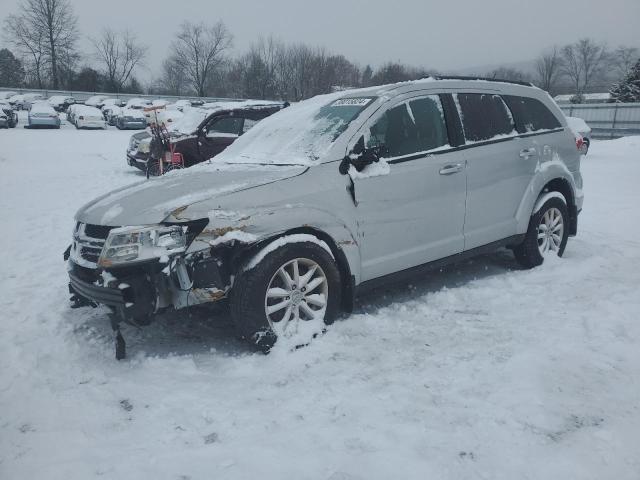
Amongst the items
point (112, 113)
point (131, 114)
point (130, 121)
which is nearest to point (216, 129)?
point (130, 121)

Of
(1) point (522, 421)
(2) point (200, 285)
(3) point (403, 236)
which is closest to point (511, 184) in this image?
(3) point (403, 236)

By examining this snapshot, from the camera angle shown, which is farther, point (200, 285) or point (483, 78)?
point (483, 78)

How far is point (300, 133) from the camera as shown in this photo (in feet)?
13.4

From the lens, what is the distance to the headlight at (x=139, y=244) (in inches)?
119

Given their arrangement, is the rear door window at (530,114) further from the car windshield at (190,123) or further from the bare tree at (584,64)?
the bare tree at (584,64)

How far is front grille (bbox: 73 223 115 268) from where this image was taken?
3.22 m

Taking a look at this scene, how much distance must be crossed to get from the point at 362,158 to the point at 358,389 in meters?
1.66

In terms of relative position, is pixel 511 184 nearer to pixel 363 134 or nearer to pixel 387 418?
pixel 363 134

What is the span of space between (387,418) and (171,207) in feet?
6.06

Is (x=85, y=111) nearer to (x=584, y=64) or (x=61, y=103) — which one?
(x=61, y=103)

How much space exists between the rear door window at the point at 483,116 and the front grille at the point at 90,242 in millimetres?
3114

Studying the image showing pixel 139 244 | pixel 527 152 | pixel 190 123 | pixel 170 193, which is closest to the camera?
pixel 139 244

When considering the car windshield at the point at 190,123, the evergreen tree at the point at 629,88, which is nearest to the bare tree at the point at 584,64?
the evergreen tree at the point at 629,88

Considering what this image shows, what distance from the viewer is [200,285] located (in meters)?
3.11
